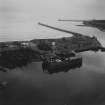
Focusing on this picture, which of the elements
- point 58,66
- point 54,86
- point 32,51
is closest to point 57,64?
point 58,66

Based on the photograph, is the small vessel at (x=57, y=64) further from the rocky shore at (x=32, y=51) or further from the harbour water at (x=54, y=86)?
the rocky shore at (x=32, y=51)

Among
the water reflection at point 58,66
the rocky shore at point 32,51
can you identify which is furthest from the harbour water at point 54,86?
the rocky shore at point 32,51

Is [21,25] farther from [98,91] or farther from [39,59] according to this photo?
[98,91]

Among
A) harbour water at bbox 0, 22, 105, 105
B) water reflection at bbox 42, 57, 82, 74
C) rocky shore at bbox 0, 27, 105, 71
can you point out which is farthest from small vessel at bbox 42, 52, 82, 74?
rocky shore at bbox 0, 27, 105, 71

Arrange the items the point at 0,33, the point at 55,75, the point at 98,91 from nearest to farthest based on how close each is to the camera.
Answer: the point at 98,91
the point at 55,75
the point at 0,33

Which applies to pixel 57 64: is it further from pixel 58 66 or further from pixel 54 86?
pixel 54 86

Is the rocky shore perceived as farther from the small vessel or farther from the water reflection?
the water reflection

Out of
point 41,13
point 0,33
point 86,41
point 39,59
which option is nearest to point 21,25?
point 0,33

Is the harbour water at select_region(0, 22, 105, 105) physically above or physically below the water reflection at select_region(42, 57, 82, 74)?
below

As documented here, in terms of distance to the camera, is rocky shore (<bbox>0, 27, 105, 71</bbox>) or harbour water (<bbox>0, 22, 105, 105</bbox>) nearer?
harbour water (<bbox>0, 22, 105, 105</bbox>)
